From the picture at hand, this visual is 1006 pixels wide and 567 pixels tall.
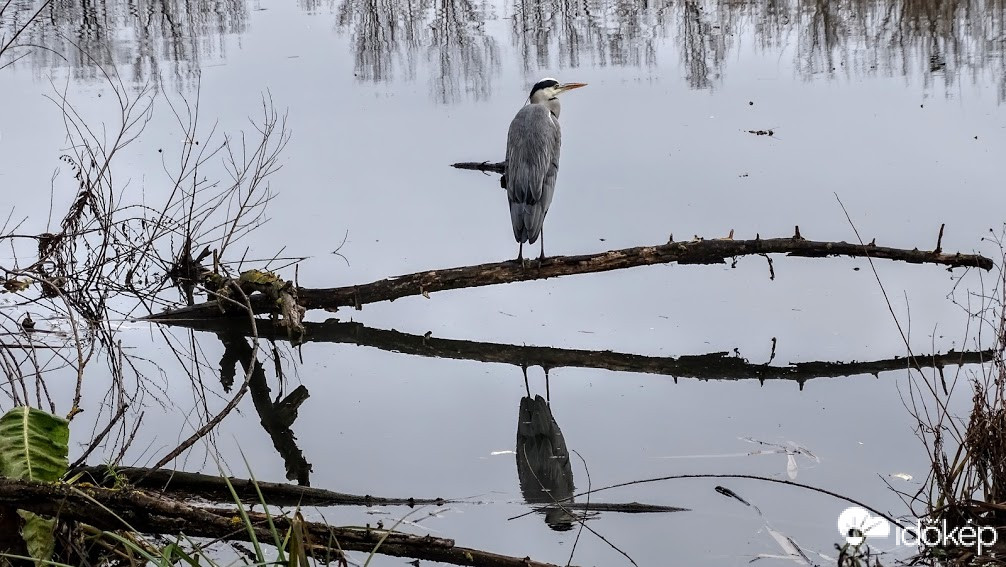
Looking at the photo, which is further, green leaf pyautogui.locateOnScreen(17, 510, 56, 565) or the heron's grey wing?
the heron's grey wing

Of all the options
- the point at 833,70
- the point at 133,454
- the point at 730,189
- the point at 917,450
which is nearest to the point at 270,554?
the point at 133,454

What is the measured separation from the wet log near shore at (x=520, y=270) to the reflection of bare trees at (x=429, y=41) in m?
3.65

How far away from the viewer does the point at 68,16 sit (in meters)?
11.0

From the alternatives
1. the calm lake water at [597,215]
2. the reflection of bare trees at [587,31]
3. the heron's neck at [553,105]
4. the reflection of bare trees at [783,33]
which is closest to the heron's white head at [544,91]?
the heron's neck at [553,105]

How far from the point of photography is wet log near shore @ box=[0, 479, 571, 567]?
2660 millimetres

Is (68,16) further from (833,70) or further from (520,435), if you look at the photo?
(520,435)

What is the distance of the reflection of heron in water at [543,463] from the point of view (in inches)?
137

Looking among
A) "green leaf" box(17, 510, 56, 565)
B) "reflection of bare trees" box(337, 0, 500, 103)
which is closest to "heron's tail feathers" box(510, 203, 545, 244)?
"green leaf" box(17, 510, 56, 565)

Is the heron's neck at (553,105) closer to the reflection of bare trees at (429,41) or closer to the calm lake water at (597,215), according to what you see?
the calm lake water at (597,215)

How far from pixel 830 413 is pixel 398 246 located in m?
2.64

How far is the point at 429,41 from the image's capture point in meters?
10.2

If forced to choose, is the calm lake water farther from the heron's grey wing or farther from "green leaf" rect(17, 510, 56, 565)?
"green leaf" rect(17, 510, 56, 565)

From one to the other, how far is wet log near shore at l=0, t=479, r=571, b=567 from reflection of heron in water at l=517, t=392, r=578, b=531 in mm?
694

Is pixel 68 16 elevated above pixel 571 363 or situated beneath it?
elevated above
